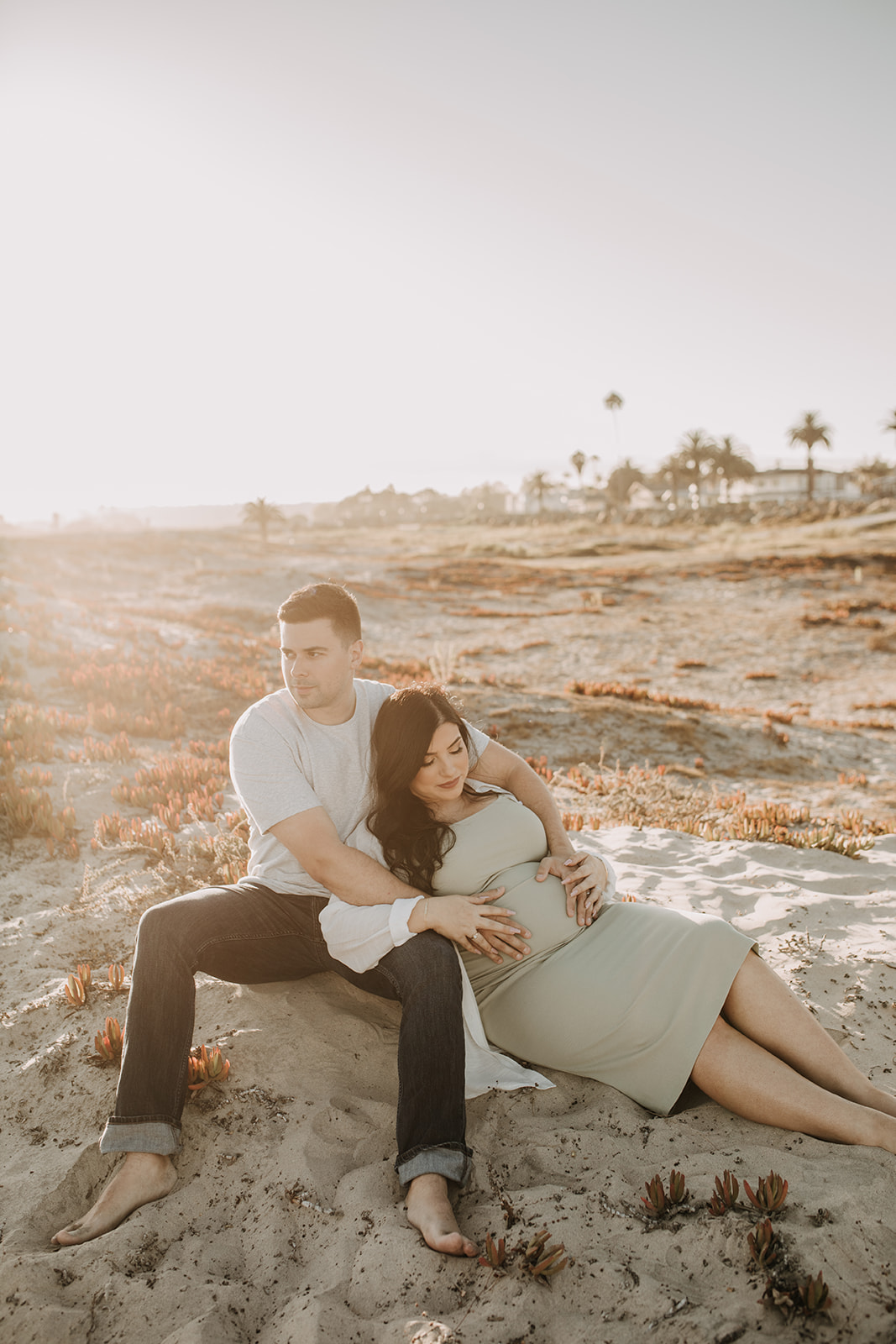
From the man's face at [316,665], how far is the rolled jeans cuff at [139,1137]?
72.4 inches

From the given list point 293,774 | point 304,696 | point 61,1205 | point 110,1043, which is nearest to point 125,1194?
point 61,1205

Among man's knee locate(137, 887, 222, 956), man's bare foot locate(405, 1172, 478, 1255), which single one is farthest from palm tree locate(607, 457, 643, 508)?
man's bare foot locate(405, 1172, 478, 1255)

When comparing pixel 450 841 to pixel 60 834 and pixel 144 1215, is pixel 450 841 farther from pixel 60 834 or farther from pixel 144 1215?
pixel 60 834

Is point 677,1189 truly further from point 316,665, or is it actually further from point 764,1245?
point 316,665

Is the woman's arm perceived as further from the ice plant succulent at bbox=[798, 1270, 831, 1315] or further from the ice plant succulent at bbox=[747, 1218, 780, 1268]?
the ice plant succulent at bbox=[798, 1270, 831, 1315]

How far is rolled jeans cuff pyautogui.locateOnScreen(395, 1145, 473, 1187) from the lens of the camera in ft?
8.87

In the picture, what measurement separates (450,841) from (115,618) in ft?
54.9

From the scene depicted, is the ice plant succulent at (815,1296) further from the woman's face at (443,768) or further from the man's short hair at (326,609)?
the man's short hair at (326,609)

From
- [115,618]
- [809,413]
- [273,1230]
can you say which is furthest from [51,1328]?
[809,413]

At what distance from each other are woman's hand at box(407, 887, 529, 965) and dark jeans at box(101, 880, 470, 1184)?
0.07 metres

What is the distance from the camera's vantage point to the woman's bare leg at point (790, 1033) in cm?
295

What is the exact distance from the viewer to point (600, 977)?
3.19 m

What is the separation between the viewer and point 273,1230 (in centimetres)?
270

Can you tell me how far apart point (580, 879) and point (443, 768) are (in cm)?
80
